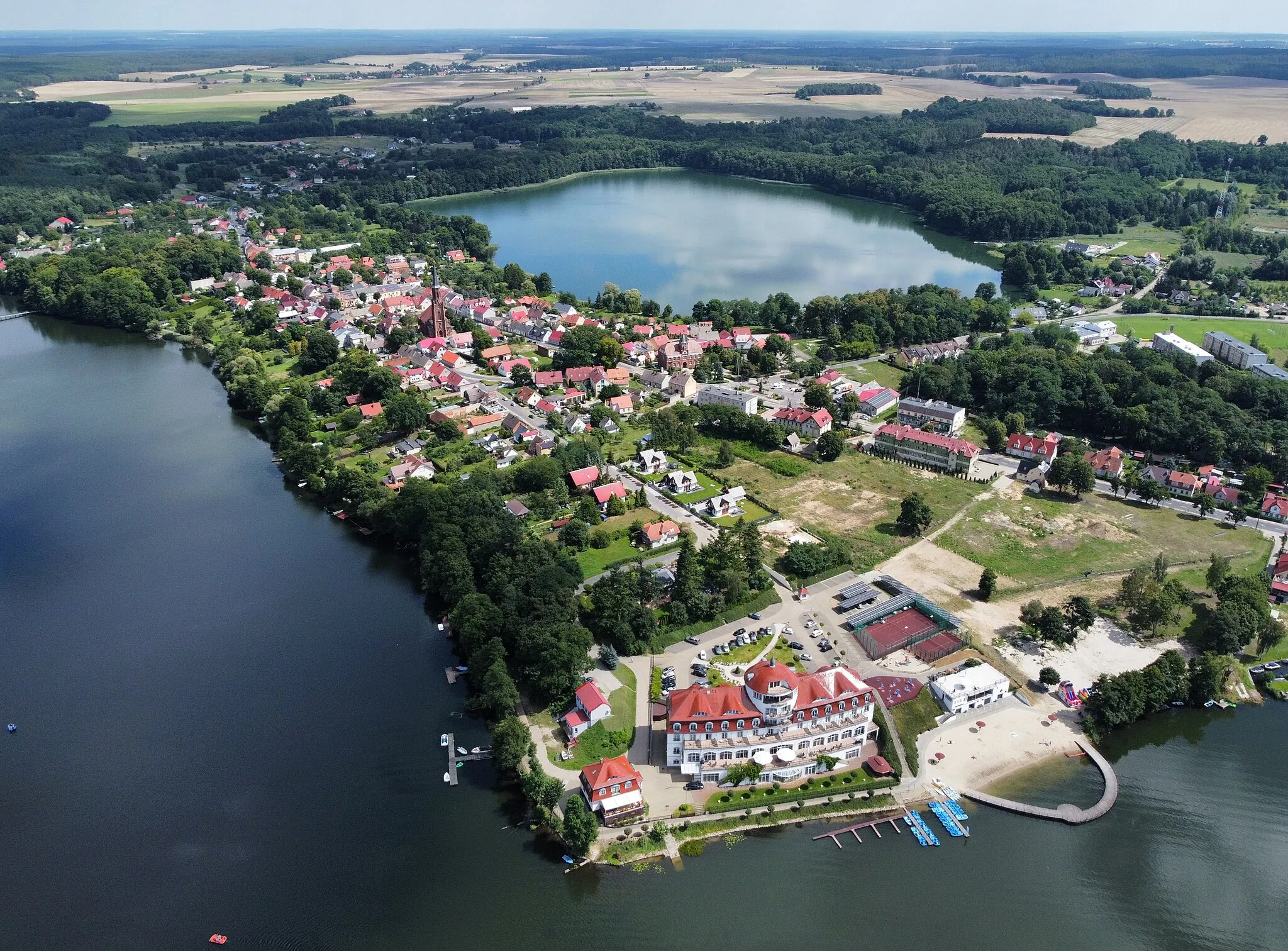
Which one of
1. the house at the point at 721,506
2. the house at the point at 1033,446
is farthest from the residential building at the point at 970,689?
the house at the point at 1033,446

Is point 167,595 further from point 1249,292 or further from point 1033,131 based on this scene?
point 1033,131

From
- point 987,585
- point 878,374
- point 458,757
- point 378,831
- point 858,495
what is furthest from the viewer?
point 878,374

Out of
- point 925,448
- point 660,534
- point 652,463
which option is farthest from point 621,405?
point 925,448

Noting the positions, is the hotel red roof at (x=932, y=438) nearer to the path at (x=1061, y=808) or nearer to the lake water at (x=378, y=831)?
the lake water at (x=378, y=831)

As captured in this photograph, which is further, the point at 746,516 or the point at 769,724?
the point at 746,516

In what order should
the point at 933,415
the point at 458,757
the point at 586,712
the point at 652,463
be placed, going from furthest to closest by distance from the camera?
the point at 933,415 → the point at 652,463 → the point at 586,712 → the point at 458,757

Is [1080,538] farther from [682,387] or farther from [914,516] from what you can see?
[682,387]
